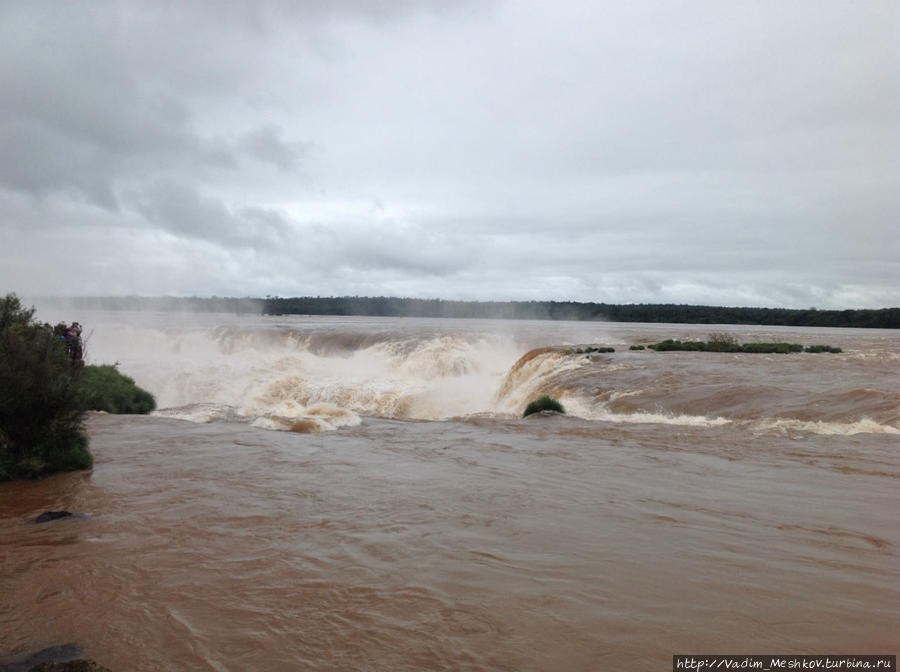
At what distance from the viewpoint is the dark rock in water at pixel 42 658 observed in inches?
140

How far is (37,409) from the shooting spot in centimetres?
922

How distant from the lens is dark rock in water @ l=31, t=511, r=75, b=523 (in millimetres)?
6938

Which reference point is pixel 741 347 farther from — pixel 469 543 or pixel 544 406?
pixel 469 543

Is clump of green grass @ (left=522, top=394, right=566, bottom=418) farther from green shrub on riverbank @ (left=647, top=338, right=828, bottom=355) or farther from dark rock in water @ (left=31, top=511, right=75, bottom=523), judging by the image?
green shrub on riverbank @ (left=647, top=338, right=828, bottom=355)

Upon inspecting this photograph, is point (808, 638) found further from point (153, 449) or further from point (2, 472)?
point (153, 449)

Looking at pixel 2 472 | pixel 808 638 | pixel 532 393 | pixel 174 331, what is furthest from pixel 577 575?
pixel 174 331

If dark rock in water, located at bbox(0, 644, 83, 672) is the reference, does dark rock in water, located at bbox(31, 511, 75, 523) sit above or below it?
below

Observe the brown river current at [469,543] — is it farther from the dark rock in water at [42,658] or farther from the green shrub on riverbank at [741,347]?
the green shrub on riverbank at [741,347]

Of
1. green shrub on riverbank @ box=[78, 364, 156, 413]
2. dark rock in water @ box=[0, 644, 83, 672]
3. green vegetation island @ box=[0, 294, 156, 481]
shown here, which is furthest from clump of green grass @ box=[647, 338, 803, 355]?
dark rock in water @ box=[0, 644, 83, 672]

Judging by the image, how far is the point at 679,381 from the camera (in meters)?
19.6

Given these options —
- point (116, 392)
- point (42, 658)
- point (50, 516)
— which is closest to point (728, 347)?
point (116, 392)

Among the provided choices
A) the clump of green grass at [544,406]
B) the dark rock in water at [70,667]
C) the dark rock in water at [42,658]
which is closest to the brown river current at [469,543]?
the dark rock in water at [42,658]

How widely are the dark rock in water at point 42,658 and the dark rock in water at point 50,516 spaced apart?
3.58 m

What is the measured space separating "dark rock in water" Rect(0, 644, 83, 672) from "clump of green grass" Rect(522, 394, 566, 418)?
14.0 m
